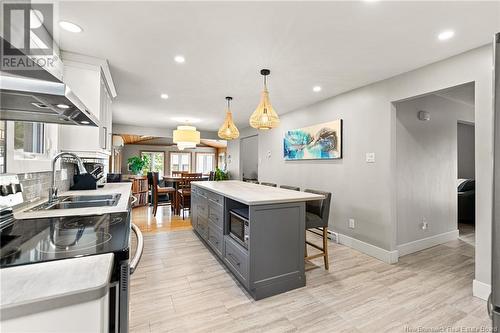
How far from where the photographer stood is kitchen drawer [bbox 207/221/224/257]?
8.80 feet

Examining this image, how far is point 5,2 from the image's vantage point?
1220 millimetres

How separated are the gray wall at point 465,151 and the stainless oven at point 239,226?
614 centimetres

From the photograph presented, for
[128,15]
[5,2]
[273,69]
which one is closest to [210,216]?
[273,69]

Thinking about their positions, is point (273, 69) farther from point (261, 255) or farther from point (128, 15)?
point (261, 255)

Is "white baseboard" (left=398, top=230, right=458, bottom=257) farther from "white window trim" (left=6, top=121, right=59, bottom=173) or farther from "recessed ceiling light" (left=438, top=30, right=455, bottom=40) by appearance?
"white window trim" (left=6, top=121, right=59, bottom=173)

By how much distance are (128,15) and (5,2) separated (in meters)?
0.73

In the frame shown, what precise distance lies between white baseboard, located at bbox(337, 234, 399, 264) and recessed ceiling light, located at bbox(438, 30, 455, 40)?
7.95ft

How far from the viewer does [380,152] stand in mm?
3016

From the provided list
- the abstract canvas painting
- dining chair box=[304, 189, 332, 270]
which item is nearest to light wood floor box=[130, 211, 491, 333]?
dining chair box=[304, 189, 332, 270]

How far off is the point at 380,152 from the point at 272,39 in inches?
81.3

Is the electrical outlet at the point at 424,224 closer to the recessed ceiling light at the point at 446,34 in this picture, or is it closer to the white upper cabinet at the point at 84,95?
the recessed ceiling light at the point at 446,34

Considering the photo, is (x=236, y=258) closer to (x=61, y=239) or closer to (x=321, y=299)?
(x=321, y=299)

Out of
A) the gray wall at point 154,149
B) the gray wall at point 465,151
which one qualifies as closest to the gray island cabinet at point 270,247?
the gray wall at point 465,151

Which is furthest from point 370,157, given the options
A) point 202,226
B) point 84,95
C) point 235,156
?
point 235,156
